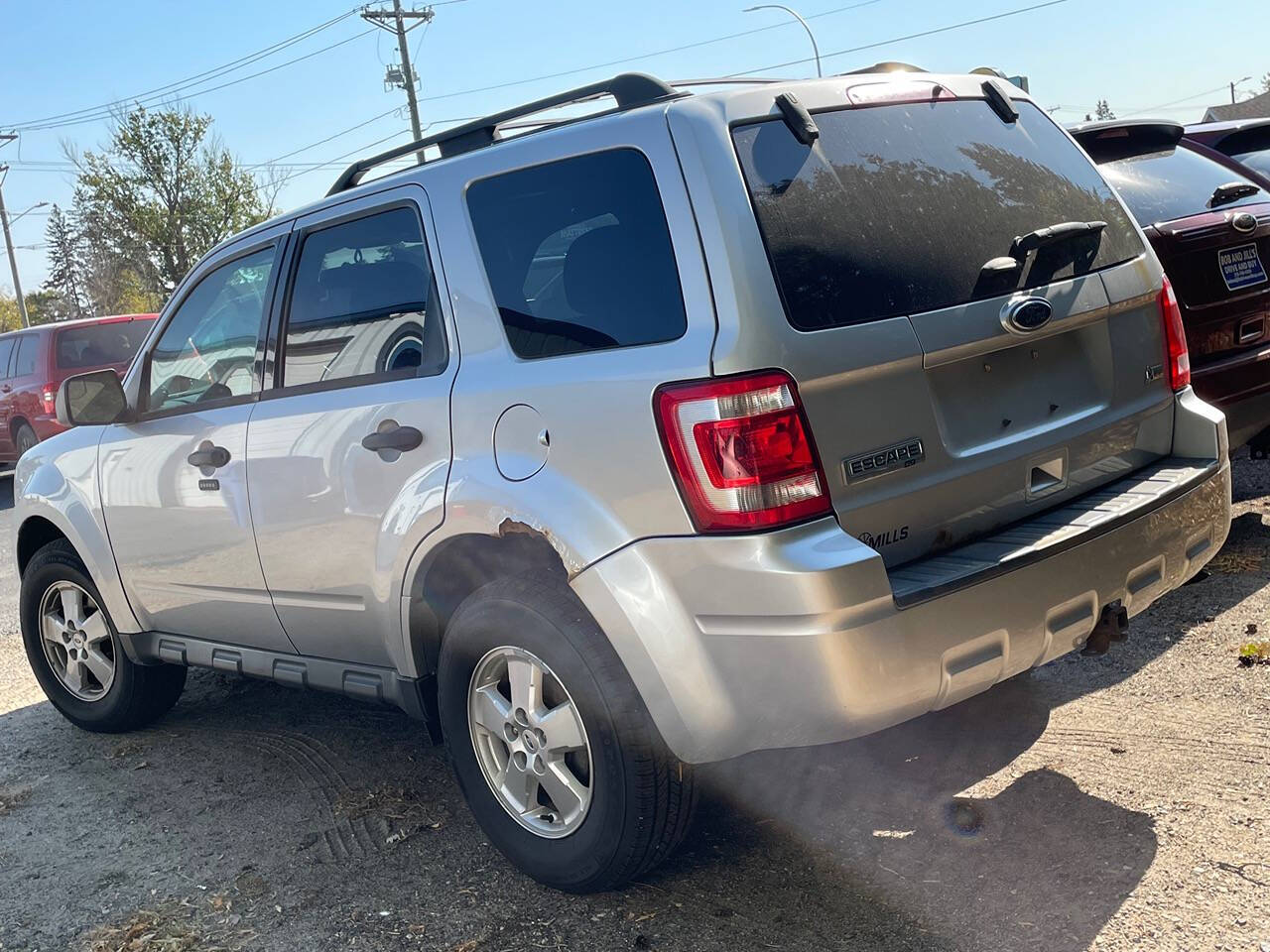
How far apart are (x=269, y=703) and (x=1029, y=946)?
353cm

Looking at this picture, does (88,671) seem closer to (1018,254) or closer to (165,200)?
(1018,254)

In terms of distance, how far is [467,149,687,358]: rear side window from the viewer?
9.63 feet

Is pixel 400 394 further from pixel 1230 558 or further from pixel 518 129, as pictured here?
pixel 1230 558

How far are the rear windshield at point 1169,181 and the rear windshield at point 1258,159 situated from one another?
879mm

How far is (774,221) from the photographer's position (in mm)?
2863

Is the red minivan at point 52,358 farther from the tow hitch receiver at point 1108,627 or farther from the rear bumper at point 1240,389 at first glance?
the tow hitch receiver at point 1108,627

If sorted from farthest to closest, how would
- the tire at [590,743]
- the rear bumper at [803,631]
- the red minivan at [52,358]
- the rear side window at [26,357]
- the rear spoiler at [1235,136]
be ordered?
the rear side window at [26,357] → the red minivan at [52,358] → the rear spoiler at [1235,136] → the tire at [590,743] → the rear bumper at [803,631]

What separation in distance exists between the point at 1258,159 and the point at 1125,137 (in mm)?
1573

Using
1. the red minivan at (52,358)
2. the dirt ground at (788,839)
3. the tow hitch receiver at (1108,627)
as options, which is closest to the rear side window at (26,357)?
the red minivan at (52,358)

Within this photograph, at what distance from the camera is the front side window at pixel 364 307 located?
354 cm

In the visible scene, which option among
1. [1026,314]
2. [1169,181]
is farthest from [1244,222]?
[1026,314]

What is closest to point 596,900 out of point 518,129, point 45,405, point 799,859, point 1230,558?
point 799,859

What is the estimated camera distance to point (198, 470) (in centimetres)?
427

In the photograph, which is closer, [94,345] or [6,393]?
[94,345]
